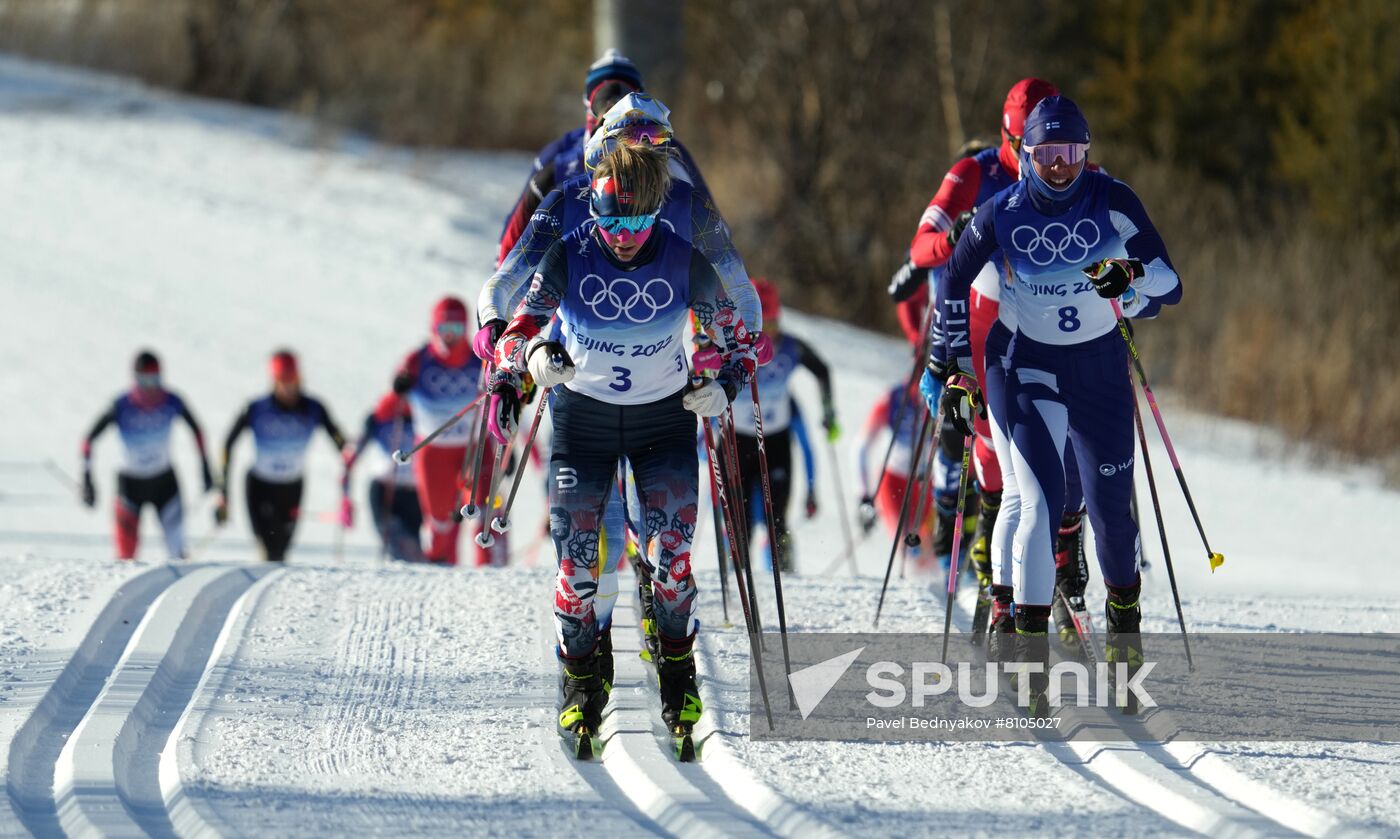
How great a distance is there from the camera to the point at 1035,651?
514 centimetres

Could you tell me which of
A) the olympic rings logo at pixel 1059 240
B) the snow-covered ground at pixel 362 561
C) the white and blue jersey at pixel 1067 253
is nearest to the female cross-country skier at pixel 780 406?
the snow-covered ground at pixel 362 561

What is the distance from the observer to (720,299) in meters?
4.94

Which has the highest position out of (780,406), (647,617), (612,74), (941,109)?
(941,109)

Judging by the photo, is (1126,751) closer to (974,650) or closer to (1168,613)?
(974,650)

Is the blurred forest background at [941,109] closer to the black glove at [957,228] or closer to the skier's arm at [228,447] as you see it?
the skier's arm at [228,447]

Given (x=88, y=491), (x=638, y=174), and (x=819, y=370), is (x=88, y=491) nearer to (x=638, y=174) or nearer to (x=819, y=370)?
(x=819, y=370)

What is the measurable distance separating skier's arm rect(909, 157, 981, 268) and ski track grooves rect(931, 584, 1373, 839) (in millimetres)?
1790

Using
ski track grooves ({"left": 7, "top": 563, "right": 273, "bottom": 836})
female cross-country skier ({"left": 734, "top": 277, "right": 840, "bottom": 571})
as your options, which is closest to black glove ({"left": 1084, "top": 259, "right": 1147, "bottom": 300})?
ski track grooves ({"left": 7, "top": 563, "right": 273, "bottom": 836})

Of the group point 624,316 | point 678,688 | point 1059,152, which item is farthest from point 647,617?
point 1059,152

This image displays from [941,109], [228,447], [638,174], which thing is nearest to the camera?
[638,174]

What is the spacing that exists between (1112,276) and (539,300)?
6.02ft

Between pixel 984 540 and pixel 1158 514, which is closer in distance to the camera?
pixel 1158 514

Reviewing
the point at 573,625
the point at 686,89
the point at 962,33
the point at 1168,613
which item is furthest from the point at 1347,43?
the point at 573,625

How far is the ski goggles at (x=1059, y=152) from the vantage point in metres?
5.00
